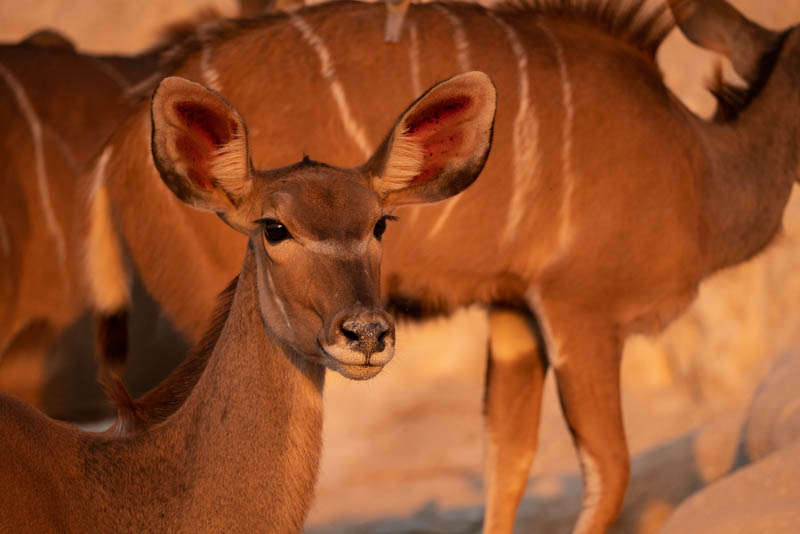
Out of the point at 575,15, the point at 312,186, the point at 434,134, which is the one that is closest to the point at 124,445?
the point at 312,186

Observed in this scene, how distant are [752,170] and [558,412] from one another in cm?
270

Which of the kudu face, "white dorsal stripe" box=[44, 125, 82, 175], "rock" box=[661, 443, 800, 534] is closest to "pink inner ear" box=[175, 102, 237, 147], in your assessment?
the kudu face

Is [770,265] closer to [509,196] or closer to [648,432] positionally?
[648,432]

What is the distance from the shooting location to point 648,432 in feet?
20.7

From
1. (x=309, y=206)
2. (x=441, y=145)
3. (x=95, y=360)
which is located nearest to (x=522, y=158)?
(x=441, y=145)

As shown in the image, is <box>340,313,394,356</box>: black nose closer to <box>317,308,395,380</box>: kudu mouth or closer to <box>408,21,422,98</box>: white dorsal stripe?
<box>317,308,395,380</box>: kudu mouth

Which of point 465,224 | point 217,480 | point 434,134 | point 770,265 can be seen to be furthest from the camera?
point 770,265

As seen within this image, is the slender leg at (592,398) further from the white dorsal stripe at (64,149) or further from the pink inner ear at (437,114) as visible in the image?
the white dorsal stripe at (64,149)

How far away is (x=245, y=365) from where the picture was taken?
246cm

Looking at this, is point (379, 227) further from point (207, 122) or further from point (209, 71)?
point (209, 71)

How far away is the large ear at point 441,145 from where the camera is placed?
8.73 feet

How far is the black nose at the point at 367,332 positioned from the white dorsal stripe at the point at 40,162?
2745 millimetres

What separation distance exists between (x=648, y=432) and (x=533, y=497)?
1.04 metres

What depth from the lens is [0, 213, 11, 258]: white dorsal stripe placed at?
467 centimetres
